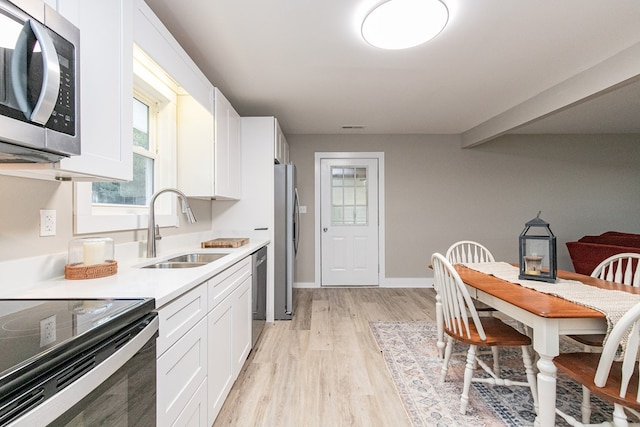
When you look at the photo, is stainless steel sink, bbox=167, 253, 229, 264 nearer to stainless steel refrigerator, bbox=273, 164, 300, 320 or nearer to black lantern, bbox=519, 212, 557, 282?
stainless steel refrigerator, bbox=273, 164, 300, 320

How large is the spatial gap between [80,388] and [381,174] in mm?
4381

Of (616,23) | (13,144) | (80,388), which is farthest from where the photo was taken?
(616,23)

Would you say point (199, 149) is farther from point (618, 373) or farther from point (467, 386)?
point (618, 373)

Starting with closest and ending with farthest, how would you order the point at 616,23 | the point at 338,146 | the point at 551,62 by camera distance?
the point at 616,23 → the point at 551,62 → the point at 338,146

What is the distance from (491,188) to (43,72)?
5.21 meters

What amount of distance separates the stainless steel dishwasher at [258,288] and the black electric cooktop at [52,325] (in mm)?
1556

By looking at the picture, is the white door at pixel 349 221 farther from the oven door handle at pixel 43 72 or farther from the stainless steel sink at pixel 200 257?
the oven door handle at pixel 43 72

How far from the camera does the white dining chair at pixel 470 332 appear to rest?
65.5 inches

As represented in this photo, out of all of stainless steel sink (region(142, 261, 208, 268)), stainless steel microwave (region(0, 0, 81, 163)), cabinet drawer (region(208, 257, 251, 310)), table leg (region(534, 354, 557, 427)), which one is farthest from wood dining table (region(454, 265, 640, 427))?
stainless steel microwave (region(0, 0, 81, 163))

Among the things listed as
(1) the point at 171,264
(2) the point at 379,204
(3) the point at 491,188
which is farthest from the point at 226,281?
(3) the point at 491,188

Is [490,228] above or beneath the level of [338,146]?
beneath

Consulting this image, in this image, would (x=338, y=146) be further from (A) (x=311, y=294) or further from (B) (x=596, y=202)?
(B) (x=596, y=202)

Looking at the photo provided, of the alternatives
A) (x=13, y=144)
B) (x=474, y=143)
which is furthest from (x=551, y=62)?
(x=13, y=144)

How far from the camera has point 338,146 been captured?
4625 millimetres
